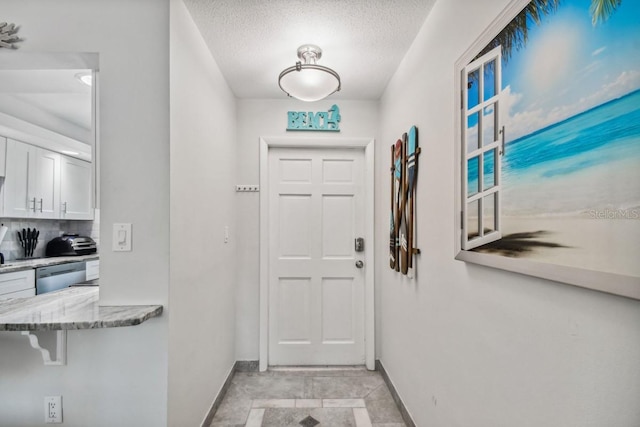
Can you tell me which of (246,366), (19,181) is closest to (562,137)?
(246,366)

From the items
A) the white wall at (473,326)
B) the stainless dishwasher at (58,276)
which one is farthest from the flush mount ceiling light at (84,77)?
the white wall at (473,326)

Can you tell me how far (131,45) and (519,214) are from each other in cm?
173

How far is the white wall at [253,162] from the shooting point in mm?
2732

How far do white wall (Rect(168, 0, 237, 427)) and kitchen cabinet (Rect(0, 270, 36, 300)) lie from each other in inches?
76.6

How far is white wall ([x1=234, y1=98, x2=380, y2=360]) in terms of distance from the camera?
273 cm

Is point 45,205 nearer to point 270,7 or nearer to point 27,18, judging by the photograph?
point 27,18

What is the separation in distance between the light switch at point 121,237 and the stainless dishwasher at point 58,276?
2395mm

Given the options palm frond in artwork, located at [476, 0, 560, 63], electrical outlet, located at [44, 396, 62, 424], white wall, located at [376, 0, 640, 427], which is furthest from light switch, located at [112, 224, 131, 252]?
palm frond in artwork, located at [476, 0, 560, 63]

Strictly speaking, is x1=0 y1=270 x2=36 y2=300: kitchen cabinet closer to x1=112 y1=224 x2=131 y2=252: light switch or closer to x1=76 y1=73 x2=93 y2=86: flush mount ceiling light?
x1=76 y1=73 x2=93 y2=86: flush mount ceiling light

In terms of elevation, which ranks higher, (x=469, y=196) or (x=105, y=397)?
(x=469, y=196)

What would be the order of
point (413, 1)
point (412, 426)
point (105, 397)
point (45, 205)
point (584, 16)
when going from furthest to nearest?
1. point (45, 205)
2. point (412, 426)
3. point (413, 1)
4. point (105, 397)
5. point (584, 16)

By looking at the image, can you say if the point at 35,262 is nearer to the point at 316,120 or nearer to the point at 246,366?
the point at 246,366

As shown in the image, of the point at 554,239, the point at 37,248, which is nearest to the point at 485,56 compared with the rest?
the point at 554,239

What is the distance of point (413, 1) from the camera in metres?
1.59
